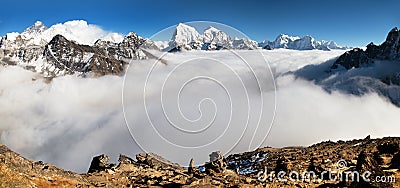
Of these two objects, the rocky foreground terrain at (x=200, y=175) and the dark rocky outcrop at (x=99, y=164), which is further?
the dark rocky outcrop at (x=99, y=164)

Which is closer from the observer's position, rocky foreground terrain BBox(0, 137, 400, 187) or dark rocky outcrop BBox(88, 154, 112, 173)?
rocky foreground terrain BBox(0, 137, 400, 187)

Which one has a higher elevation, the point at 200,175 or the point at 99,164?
the point at 99,164

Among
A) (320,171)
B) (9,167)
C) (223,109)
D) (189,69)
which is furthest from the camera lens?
(320,171)

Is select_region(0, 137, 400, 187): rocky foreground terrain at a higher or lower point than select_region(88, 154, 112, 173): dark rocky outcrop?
lower

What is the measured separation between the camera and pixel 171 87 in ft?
70.4

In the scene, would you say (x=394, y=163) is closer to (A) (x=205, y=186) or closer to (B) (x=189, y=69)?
(A) (x=205, y=186)

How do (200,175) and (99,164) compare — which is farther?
(99,164)

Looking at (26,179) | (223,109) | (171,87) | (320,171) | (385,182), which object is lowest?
(385,182)

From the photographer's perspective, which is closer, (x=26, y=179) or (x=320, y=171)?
(x=26, y=179)

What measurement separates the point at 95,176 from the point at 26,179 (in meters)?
7.14

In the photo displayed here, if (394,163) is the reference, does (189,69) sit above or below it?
above

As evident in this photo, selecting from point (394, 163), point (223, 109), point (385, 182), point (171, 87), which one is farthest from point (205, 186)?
point (394, 163)

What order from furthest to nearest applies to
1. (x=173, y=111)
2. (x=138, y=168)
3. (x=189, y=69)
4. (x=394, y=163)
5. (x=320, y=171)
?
(x=138, y=168)
(x=320, y=171)
(x=394, y=163)
(x=189, y=69)
(x=173, y=111)

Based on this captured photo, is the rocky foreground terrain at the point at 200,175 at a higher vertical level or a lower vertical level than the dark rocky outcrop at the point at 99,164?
lower
